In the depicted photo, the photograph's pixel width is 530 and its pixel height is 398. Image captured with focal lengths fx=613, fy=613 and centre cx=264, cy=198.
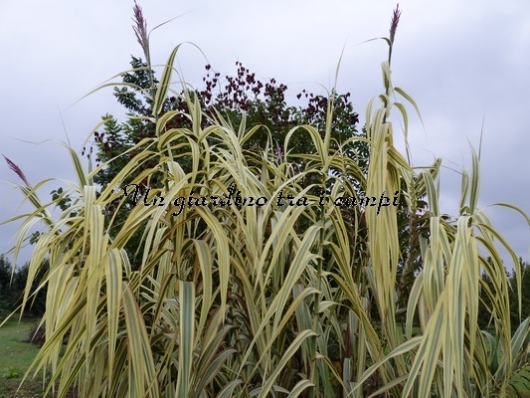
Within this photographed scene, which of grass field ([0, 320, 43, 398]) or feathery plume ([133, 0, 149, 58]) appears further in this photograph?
grass field ([0, 320, 43, 398])

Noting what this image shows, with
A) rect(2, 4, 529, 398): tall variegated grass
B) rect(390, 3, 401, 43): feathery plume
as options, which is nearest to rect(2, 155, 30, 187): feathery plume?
rect(2, 4, 529, 398): tall variegated grass

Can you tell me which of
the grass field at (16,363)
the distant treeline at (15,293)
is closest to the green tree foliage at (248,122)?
the grass field at (16,363)

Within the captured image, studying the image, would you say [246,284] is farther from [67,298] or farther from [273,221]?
[67,298]

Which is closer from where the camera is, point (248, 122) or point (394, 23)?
point (394, 23)

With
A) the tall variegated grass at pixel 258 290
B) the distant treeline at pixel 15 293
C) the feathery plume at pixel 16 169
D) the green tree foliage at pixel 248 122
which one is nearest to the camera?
the tall variegated grass at pixel 258 290

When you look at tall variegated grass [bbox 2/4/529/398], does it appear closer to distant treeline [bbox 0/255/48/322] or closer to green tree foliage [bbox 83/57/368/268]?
green tree foliage [bbox 83/57/368/268]

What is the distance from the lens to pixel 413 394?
185 centimetres

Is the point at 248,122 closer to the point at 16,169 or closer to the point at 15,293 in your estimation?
the point at 16,169

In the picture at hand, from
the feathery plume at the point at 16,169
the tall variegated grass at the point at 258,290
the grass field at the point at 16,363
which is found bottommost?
the grass field at the point at 16,363

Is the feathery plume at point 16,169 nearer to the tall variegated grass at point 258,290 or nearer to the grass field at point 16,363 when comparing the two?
the tall variegated grass at point 258,290

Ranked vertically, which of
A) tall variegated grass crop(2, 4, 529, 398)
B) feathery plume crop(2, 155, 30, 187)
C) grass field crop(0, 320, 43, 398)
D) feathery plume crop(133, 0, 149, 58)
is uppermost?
feathery plume crop(133, 0, 149, 58)

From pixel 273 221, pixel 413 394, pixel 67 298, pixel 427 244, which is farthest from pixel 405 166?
pixel 67 298

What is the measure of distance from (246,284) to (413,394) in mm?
644

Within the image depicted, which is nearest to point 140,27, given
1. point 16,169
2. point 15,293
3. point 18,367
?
point 16,169
